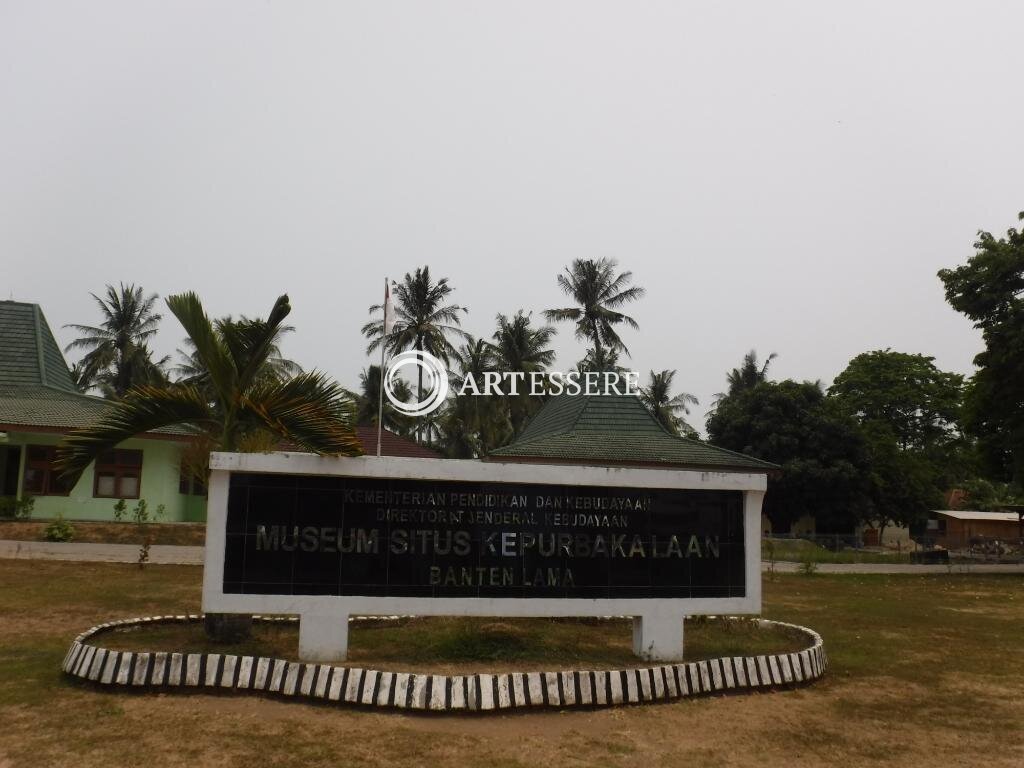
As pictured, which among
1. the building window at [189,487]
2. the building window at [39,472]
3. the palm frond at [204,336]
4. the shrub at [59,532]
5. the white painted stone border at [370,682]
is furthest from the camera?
the building window at [189,487]

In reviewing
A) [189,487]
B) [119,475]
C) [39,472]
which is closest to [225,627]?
[119,475]

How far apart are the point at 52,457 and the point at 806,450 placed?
36522 millimetres

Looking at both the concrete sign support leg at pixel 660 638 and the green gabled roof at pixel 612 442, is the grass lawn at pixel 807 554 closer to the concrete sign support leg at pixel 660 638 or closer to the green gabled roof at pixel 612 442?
the green gabled roof at pixel 612 442

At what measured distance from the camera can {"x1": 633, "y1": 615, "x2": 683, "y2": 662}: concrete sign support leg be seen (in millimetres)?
10008

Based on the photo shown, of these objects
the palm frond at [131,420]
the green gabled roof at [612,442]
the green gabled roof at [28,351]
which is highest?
the green gabled roof at [28,351]

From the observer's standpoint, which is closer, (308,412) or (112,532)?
(308,412)

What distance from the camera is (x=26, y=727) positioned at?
23.3 feet

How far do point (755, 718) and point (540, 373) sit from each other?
37399 mm

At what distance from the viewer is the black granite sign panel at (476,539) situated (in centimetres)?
928

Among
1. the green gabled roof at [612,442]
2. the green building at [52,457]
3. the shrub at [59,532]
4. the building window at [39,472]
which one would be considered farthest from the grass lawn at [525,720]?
the building window at [39,472]

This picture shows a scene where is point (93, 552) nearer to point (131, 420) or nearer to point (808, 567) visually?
point (131, 420)

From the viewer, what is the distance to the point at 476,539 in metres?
9.77

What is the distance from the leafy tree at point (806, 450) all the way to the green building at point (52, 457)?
29113 millimetres

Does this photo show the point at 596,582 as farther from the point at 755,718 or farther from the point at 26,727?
the point at 26,727
